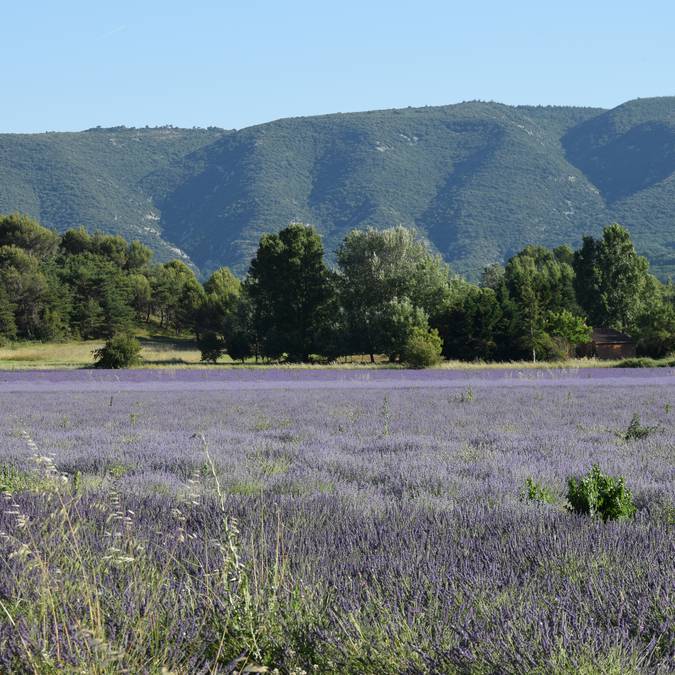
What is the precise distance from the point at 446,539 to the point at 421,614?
154 centimetres

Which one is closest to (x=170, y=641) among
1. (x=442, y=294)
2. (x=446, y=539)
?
(x=446, y=539)

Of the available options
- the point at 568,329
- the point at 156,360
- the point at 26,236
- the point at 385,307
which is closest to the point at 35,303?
the point at 26,236

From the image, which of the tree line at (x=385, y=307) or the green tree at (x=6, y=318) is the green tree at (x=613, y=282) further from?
the green tree at (x=6, y=318)

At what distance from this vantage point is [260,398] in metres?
21.4

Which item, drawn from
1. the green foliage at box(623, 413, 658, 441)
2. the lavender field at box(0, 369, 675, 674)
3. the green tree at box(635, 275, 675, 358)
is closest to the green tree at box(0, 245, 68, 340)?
the green tree at box(635, 275, 675, 358)

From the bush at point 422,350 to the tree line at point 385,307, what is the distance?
55mm

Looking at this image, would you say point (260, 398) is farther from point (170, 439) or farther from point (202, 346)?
point (202, 346)

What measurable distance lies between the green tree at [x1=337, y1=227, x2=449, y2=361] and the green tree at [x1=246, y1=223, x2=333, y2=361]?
1552 millimetres

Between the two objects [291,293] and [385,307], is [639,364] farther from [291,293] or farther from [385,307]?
[291,293]

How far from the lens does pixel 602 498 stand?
6.14 m

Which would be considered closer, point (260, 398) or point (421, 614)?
point (421, 614)

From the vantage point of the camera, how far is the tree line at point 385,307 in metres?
46.9

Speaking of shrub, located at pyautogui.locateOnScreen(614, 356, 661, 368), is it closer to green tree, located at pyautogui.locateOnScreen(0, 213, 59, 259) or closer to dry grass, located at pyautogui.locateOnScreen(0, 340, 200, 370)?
dry grass, located at pyautogui.locateOnScreen(0, 340, 200, 370)

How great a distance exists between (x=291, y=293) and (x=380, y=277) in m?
5.34
